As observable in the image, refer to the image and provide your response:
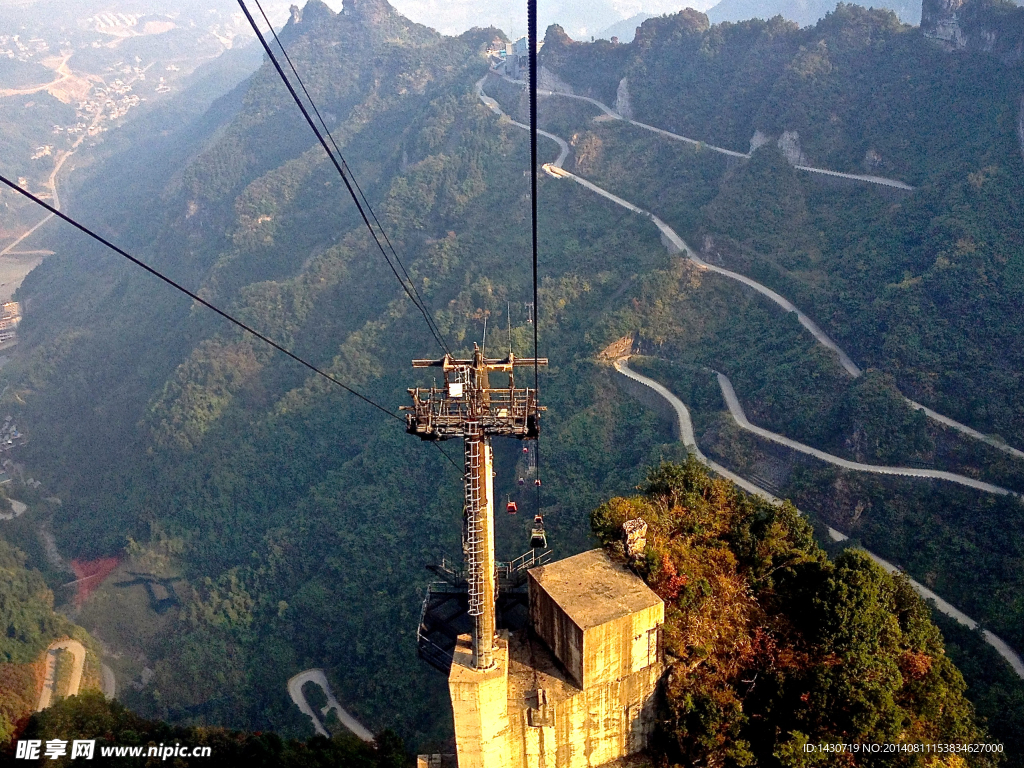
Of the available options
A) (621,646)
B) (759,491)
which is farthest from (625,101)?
(621,646)

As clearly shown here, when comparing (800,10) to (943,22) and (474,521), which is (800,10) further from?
(474,521)

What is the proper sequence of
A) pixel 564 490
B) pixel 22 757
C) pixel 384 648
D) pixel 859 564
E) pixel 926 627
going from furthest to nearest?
pixel 564 490 → pixel 384 648 → pixel 22 757 → pixel 926 627 → pixel 859 564

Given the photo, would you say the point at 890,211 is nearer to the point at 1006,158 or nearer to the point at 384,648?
the point at 1006,158

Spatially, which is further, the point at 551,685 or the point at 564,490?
the point at 564,490

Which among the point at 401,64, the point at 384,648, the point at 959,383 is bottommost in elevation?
the point at 384,648

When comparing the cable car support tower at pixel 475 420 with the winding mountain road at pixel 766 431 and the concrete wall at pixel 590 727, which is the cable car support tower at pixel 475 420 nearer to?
the concrete wall at pixel 590 727

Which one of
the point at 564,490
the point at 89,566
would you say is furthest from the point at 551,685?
the point at 89,566

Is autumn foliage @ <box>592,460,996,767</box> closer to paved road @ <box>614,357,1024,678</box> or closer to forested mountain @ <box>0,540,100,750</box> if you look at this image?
paved road @ <box>614,357,1024,678</box>

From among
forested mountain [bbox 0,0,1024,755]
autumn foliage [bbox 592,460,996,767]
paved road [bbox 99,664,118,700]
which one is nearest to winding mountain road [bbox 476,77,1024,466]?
forested mountain [bbox 0,0,1024,755]
